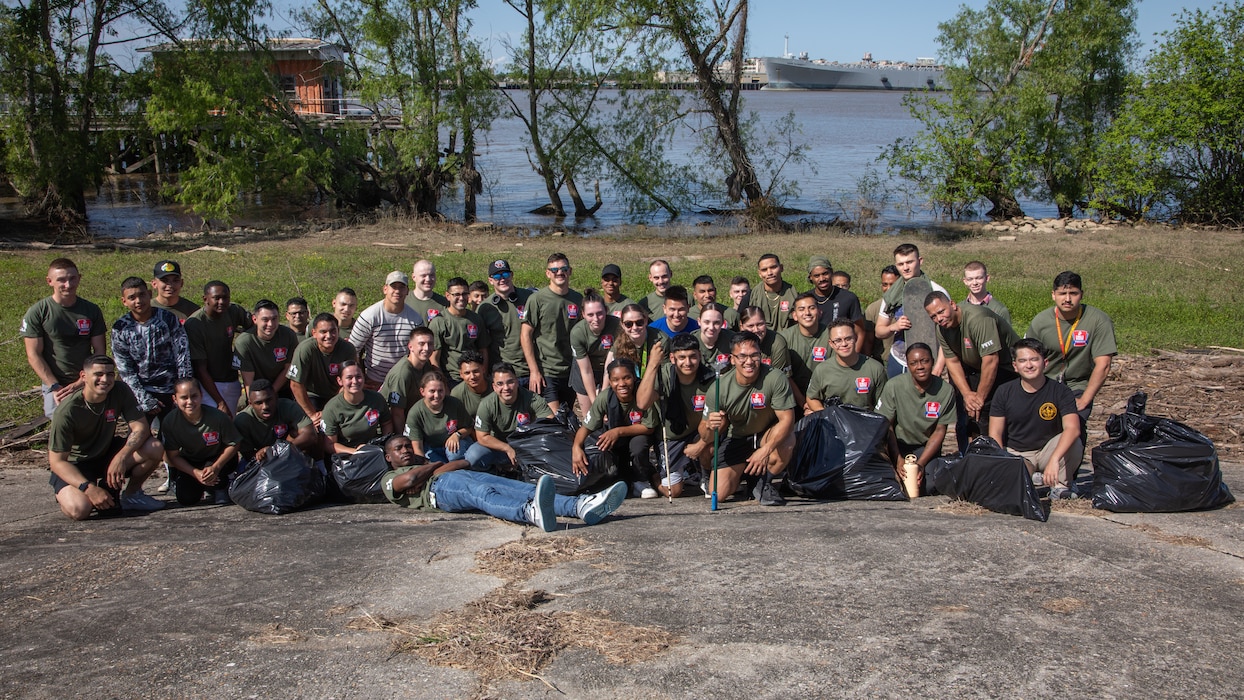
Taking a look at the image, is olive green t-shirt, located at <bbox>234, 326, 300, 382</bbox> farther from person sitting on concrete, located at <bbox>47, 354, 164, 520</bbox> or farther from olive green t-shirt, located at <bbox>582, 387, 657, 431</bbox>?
olive green t-shirt, located at <bbox>582, 387, 657, 431</bbox>

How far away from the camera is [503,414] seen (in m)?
7.32

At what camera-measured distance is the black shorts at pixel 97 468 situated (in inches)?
267

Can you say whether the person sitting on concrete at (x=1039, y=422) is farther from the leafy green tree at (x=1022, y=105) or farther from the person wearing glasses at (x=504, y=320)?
the leafy green tree at (x=1022, y=105)

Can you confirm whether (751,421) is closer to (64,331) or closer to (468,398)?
(468,398)

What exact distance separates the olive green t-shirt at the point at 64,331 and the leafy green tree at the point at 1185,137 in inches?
952

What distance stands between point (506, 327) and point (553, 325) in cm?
56

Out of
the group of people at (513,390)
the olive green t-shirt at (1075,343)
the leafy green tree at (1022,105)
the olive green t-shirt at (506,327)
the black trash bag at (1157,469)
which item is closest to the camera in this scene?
the black trash bag at (1157,469)

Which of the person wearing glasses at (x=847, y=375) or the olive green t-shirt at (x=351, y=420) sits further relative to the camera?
the olive green t-shirt at (x=351, y=420)

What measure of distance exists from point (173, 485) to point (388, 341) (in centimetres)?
209

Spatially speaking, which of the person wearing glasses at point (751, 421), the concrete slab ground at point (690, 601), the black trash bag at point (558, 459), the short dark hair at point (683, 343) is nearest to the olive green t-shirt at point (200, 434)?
the concrete slab ground at point (690, 601)

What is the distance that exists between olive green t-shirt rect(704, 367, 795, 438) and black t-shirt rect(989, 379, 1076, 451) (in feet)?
5.00

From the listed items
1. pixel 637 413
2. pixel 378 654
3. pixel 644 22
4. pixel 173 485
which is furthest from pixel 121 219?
pixel 378 654

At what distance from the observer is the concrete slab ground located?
3.98m

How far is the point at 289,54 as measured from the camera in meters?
34.8
